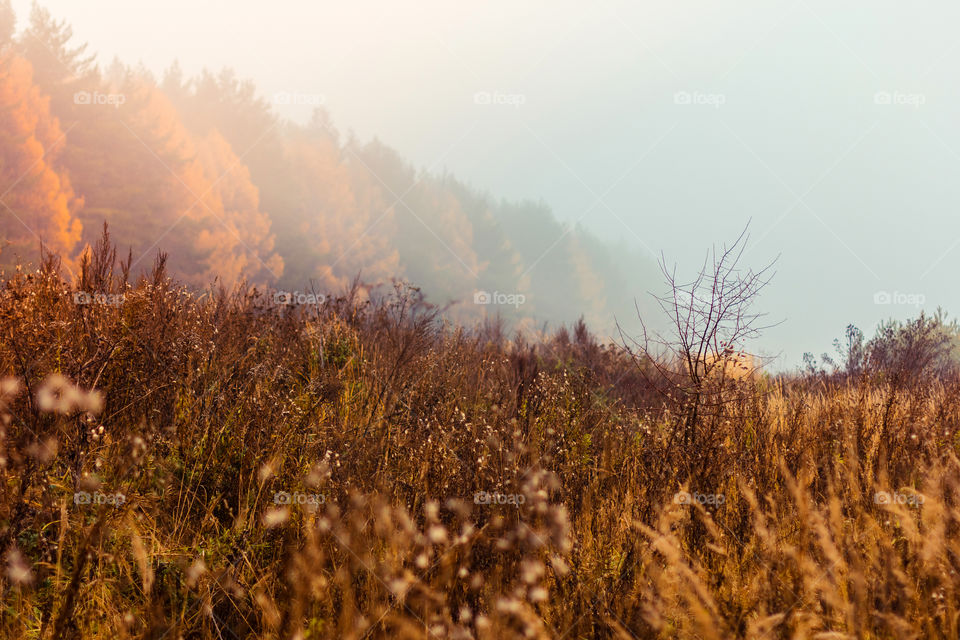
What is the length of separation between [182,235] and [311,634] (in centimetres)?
2496

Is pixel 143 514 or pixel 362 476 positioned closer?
pixel 143 514

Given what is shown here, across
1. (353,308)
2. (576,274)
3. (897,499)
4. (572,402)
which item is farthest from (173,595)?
(576,274)

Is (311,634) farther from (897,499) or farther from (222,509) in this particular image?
(897,499)

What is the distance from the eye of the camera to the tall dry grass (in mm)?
2154

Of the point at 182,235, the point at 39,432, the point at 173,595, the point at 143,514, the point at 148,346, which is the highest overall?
the point at 182,235

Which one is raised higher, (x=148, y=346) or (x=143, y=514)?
(x=148, y=346)

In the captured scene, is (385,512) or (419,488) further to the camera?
(419,488)

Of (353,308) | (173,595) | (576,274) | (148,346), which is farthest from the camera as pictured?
(576,274)

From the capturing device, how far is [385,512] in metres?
1.92

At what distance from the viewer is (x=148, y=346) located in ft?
12.3

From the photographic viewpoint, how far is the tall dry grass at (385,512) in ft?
7.07

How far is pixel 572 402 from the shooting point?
5.04m

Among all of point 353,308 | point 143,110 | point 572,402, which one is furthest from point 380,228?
point 572,402

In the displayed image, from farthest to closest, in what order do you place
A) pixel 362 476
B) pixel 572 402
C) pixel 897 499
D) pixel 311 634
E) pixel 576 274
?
pixel 576 274
pixel 572 402
pixel 897 499
pixel 362 476
pixel 311 634
